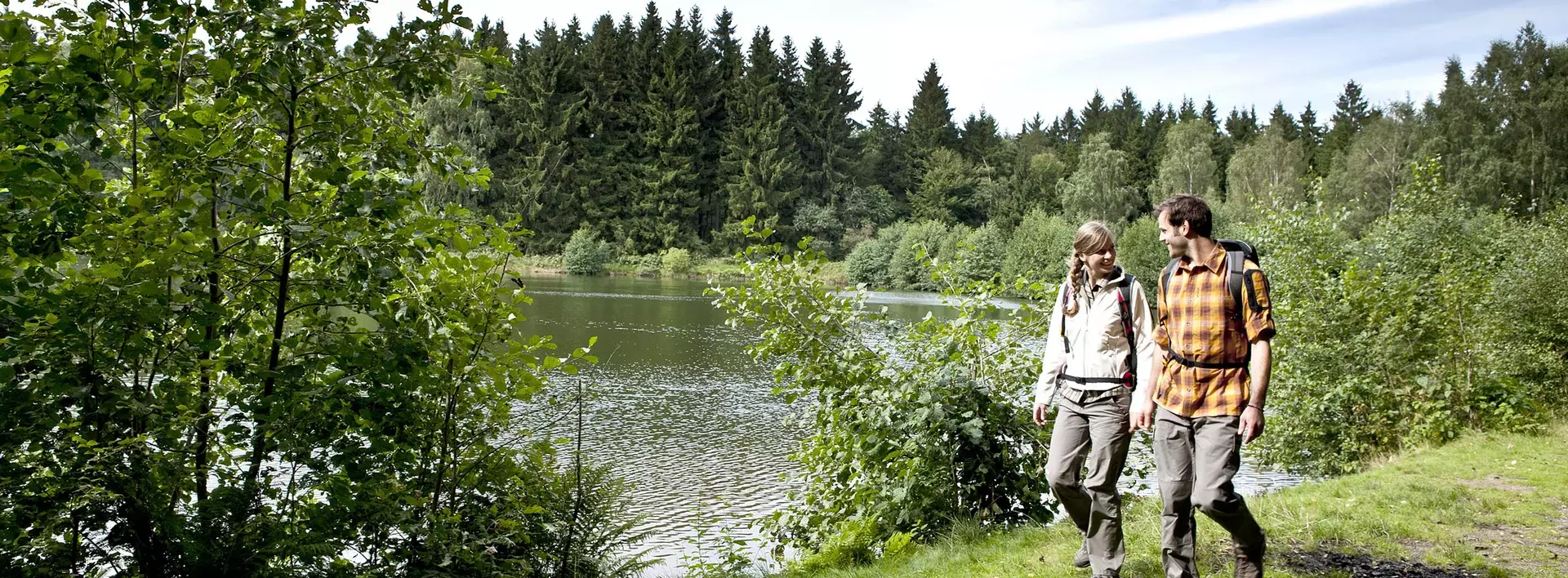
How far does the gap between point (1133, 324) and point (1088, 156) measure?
60842 mm

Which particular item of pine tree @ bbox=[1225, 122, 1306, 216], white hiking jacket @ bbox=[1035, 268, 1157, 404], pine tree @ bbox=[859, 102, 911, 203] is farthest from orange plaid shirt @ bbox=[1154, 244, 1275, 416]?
pine tree @ bbox=[859, 102, 911, 203]

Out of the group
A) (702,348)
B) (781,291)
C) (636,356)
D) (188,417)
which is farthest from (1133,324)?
(702,348)

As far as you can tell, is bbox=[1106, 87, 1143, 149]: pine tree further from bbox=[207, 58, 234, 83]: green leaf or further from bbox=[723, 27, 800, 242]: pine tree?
bbox=[207, 58, 234, 83]: green leaf

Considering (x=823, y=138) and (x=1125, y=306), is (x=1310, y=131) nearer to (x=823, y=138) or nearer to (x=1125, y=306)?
(x=823, y=138)

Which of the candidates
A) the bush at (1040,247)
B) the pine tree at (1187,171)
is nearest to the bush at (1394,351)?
the bush at (1040,247)

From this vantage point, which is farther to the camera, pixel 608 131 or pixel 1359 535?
pixel 608 131

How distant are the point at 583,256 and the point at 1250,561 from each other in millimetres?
58686

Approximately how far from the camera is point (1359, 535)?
4.88 metres

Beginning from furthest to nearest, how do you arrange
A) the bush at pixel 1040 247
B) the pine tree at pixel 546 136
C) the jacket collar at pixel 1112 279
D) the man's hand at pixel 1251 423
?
1. the pine tree at pixel 546 136
2. the bush at pixel 1040 247
3. the jacket collar at pixel 1112 279
4. the man's hand at pixel 1251 423

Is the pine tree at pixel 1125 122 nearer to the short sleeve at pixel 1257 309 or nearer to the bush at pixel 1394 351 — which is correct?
the bush at pixel 1394 351

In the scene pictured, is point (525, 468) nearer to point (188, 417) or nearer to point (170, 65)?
point (188, 417)

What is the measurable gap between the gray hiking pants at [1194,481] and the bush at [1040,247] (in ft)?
143

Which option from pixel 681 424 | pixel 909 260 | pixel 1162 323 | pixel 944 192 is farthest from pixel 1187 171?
pixel 1162 323

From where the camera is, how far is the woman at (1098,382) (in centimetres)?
421
